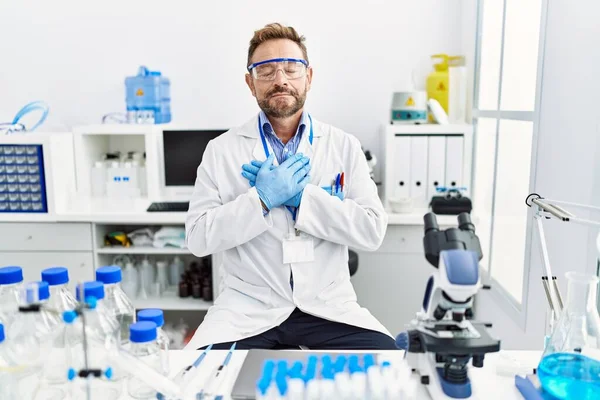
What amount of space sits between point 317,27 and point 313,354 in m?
2.33

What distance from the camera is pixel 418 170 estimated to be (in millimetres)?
2809

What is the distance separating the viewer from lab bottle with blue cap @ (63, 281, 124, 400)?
88cm

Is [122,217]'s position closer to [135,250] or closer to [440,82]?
[135,250]

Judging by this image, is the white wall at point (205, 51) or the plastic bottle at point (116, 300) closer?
the plastic bottle at point (116, 300)

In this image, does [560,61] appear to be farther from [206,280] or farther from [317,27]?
[206,280]

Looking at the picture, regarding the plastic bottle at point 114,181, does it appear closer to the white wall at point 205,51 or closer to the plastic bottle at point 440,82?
the white wall at point 205,51

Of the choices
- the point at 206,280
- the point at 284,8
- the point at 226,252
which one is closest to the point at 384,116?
the point at 284,8

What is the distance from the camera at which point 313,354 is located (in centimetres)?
117

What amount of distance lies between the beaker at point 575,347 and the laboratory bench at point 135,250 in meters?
1.55

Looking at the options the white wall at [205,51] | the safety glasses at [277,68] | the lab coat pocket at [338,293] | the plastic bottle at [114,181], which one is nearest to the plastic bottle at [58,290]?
the lab coat pocket at [338,293]

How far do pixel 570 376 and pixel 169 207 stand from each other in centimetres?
206

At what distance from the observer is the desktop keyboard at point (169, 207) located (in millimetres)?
2621

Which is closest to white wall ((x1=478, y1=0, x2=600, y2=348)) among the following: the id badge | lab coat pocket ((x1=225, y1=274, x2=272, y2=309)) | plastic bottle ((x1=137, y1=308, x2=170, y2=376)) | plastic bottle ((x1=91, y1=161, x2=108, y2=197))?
the id badge

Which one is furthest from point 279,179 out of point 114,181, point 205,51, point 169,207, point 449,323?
point 205,51
